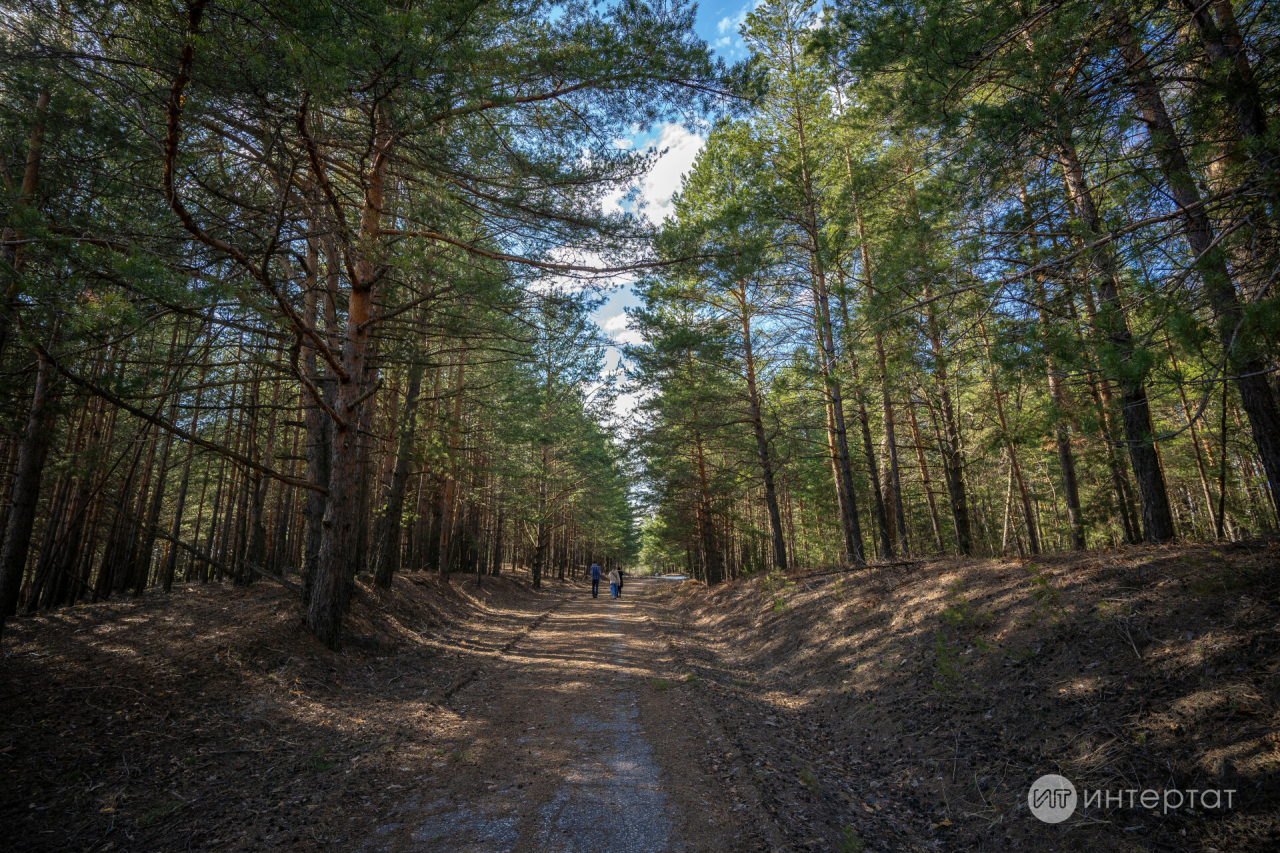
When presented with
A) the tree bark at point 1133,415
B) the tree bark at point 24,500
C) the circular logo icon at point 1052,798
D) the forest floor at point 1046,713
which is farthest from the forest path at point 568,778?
the tree bark at point 24,500

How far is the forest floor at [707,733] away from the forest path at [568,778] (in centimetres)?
3

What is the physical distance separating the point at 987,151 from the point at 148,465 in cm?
1885

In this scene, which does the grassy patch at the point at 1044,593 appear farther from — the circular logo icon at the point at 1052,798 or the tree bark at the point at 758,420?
the tree bark at the point at 758,420

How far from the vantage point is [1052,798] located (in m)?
3.51

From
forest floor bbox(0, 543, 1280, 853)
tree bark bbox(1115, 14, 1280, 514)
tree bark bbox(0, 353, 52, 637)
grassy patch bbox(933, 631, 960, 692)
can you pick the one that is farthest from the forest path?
tree bark bbox(0, 353, 52, 637)

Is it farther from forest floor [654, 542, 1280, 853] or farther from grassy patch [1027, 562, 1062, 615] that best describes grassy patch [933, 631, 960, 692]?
grassy patch [1027, 562, 1062, 615]

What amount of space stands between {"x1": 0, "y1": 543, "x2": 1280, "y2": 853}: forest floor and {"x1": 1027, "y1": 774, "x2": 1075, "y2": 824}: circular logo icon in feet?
0.24

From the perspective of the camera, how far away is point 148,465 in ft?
43.2

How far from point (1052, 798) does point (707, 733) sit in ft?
9.63

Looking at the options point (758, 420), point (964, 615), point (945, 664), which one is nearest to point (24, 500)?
point (945, 664)

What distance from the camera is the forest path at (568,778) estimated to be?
11.1 ft

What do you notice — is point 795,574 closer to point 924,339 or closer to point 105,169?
point 924,339

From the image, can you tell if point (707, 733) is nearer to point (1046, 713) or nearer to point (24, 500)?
point (1046, 713)

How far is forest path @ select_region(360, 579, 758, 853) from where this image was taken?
3373mm
